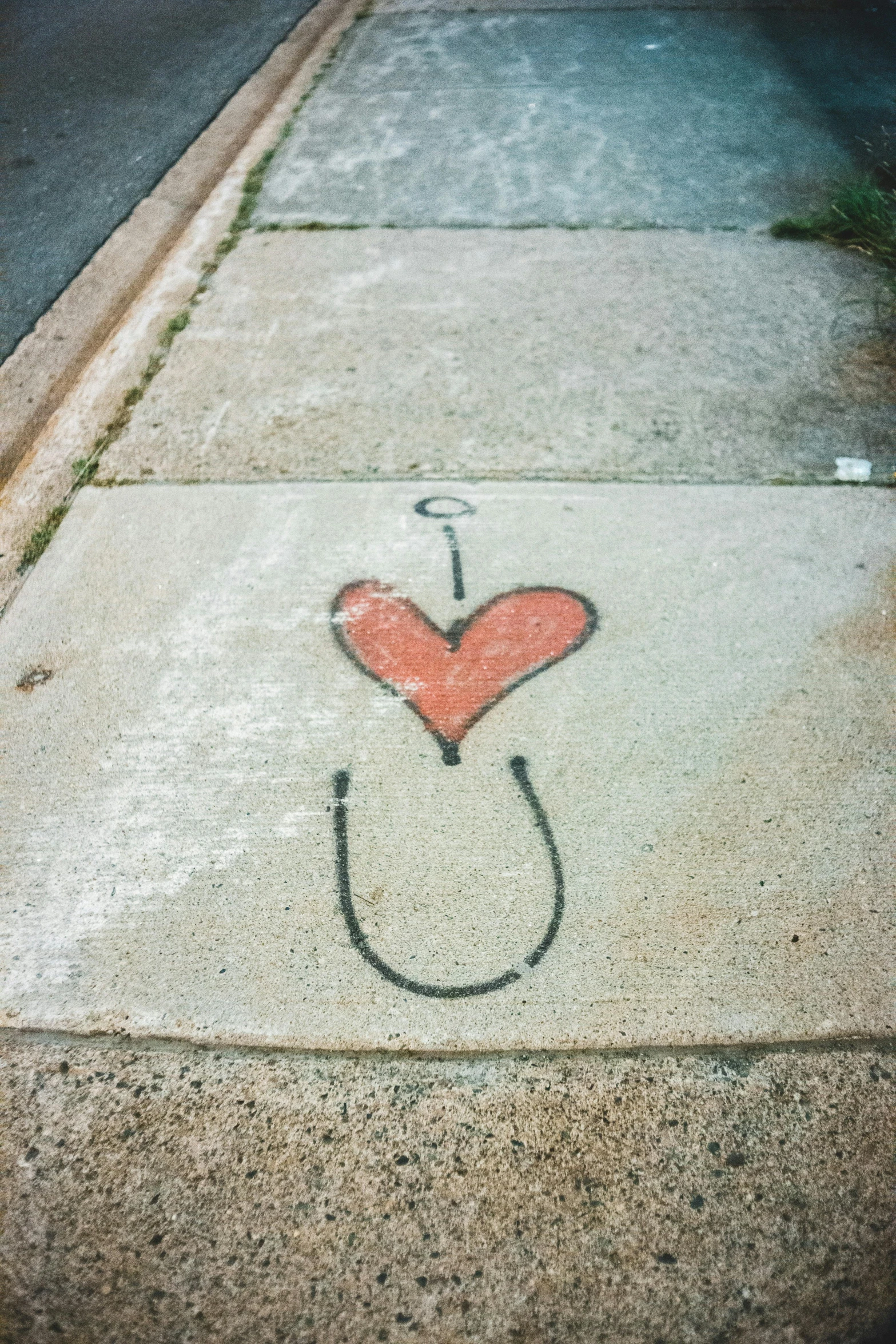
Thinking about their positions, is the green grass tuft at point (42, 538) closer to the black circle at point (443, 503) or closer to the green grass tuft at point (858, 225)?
the black circle at point (443, 503)

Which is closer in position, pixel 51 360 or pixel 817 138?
pixel 51 360

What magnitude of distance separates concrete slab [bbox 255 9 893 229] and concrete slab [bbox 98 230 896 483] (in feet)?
1.34

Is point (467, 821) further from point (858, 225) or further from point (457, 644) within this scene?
point (858, 225)

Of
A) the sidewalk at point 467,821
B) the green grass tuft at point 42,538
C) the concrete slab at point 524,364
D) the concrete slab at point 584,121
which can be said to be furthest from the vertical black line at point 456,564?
the concrete slab at point 584,121

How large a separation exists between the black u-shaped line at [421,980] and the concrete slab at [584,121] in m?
3.25

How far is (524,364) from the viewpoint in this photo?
3.60 meters

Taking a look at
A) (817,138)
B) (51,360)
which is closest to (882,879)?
(51,360)

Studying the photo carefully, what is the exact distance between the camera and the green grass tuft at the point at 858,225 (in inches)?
160

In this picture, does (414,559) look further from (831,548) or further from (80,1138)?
(80,1138)

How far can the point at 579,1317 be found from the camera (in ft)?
5.05

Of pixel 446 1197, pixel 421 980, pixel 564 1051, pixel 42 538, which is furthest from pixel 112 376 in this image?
pixel 446 1197

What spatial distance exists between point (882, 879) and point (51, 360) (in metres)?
3.76

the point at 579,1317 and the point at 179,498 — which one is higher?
the point at 179,498

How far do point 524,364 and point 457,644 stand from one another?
5.04ft
